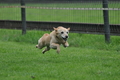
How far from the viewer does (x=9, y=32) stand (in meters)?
15.3

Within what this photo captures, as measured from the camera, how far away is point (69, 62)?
888 cm

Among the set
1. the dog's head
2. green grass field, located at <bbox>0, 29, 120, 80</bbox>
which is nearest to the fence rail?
green grass field, located at <bbox>0, 29, 120, 80</bbox>

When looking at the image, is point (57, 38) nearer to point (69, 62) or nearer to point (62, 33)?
point (62, 33)

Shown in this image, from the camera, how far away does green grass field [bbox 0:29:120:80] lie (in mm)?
7335

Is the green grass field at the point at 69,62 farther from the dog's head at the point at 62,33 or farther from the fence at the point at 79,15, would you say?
the dog's head at the point at 62,33

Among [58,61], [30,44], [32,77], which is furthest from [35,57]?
[30,44]

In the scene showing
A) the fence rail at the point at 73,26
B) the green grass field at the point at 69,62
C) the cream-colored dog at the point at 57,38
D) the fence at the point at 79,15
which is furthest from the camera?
the fence rail at the point at 73,26

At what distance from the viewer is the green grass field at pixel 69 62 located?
733cm

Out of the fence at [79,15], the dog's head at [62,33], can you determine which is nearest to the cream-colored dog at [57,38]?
the dog's head at [62,33]

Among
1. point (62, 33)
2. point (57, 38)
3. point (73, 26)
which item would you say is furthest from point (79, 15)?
point (62, 33)

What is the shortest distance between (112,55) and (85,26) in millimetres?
3501

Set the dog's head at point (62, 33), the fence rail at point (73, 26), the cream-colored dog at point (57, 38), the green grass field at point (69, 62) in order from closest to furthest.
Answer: the green grass field at point (69, 62)
the dog's head at point (62, 33)
the cream-colored dog at point (57, 38)
the fence rail at point (73, 26)

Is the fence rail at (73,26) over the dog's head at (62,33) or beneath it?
beneath

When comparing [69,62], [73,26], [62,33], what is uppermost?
[62,33]
